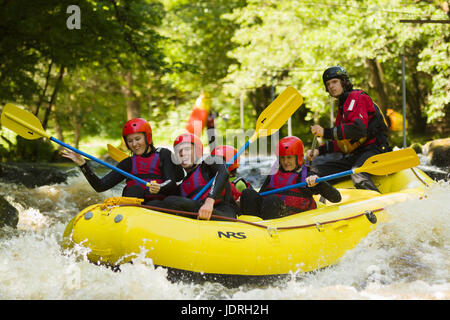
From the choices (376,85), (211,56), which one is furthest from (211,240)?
(211,56)

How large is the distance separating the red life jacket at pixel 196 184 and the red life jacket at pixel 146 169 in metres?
0.26

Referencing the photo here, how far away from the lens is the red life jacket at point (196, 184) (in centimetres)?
427

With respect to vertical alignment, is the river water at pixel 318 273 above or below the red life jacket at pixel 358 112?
below

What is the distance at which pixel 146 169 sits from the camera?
4.46 m

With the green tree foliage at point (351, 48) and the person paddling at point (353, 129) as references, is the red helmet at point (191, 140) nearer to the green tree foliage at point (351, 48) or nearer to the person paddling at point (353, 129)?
the person paddling at point (353, 129)

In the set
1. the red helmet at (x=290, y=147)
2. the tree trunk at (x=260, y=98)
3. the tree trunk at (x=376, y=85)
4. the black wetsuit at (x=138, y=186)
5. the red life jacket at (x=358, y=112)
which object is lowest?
the black wetsuit at (x=138, y=186)

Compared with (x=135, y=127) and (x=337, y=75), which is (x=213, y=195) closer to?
(x=135, y=127)

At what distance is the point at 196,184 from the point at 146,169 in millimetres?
501

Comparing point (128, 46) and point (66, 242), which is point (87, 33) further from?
point (66, 242)

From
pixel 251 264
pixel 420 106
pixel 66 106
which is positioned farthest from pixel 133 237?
pixel 420 106

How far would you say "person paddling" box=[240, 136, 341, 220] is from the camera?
4406mm

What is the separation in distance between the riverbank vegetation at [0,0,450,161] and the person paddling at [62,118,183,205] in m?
4.54

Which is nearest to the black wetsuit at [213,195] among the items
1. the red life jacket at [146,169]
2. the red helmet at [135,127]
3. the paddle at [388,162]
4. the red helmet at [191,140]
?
the red helmet at [191,140]

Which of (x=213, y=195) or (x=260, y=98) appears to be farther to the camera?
(x=260, y=98)
